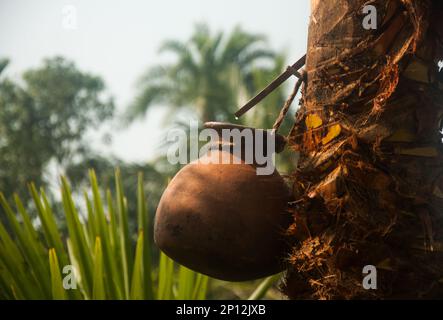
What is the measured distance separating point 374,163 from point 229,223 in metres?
0.53

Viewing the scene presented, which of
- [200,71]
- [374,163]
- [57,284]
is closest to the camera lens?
[374,163]

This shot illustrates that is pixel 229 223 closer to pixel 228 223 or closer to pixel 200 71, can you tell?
pixel 228 223

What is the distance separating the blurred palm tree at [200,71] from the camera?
61.5 feet

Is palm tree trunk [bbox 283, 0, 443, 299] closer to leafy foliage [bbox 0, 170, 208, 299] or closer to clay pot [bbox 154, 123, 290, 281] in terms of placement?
clay pot [bbox 154, 123, 290, 281]

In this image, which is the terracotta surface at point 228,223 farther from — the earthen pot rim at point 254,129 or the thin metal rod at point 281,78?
the thin metal rod at point 281,78

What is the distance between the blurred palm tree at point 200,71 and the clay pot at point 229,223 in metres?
15.8

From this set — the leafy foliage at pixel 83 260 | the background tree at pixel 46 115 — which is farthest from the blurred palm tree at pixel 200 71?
the leafy foliage at pixel 83 260

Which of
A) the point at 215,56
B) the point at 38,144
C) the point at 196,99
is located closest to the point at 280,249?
the point at 196,99

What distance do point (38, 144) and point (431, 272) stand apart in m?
20.0

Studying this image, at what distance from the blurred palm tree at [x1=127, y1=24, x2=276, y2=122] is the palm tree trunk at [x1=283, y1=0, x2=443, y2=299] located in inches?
629

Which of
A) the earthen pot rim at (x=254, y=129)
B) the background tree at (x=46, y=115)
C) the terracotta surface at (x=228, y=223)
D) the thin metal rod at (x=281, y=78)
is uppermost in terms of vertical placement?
the thin metal rod at (x=281, y=78)

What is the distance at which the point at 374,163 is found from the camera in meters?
1.97

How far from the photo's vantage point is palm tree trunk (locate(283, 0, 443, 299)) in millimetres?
1915

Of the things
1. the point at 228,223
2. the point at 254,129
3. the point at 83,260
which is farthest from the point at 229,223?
the point at 83,260
